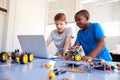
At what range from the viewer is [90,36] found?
1.28 meters

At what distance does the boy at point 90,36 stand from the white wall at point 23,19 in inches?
55.1

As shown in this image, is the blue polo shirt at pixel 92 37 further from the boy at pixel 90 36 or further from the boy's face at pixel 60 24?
the boy's face at pixel 60 24

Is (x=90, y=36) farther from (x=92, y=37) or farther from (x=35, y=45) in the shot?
(x=35, y=45)

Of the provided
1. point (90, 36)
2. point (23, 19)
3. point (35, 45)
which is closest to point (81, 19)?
point (90, 36)

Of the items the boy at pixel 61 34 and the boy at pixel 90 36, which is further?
the boy at pixel 61 34

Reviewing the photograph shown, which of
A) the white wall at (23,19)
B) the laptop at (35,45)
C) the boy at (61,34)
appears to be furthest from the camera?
the white wall at (23,19)

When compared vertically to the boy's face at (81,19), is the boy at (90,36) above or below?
below

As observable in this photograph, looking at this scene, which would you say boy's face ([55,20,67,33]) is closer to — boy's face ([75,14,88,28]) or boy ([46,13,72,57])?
boy ([46,13,72,57])

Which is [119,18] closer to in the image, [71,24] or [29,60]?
[71,24]

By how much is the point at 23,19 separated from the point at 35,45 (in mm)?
1600

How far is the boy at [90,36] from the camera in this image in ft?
3.91

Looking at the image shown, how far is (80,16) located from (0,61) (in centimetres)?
70

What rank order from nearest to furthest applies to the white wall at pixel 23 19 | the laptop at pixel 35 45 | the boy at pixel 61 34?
the laptop at pixel 35 45
the boy at pixel 61 34
the white wall at pixel 23 19

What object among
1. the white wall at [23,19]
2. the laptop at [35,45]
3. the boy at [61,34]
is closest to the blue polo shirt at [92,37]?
the boy at [61,34]
